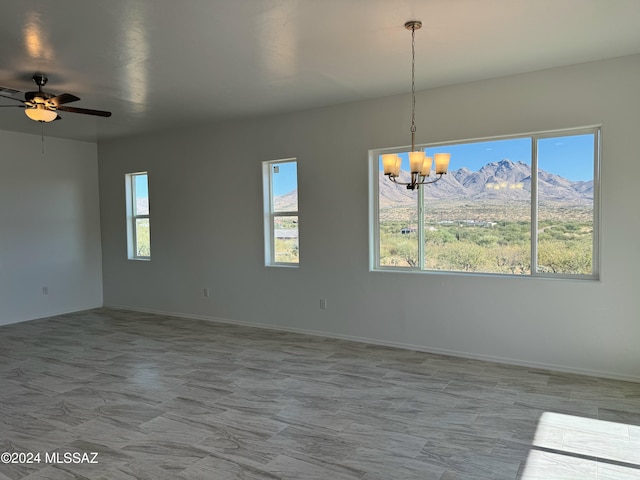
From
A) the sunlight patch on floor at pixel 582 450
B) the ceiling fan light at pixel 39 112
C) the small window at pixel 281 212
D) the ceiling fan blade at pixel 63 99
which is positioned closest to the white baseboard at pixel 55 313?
the small window at pixel 281 212

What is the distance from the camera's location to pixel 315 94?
15.2ft

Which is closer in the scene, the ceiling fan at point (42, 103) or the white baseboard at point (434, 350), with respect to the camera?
the ceiling fan at point (42, 103)

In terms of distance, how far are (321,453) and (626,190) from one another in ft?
10.5

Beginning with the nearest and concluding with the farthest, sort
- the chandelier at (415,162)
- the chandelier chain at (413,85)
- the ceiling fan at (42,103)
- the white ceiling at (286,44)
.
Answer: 1. the white ceiling at (286,44)
2. the chandelier at (415,162)
3. the chandelier chain at (413,85)
4. the ceiling fan at (42,103)

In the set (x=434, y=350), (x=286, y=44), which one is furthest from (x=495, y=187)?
(x=286, y=44)

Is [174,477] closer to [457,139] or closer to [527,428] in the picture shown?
[527,428]

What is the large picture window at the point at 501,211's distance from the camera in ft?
13.2

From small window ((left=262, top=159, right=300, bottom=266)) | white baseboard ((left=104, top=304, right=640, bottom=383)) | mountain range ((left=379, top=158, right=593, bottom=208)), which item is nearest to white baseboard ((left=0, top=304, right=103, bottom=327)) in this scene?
white baseboard ((left=104, top=304, right=640, bottom=383))

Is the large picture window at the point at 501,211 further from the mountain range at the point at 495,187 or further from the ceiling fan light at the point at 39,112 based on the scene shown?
the ceiling fan light at the point at 39,112

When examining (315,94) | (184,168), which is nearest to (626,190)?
(315,94)

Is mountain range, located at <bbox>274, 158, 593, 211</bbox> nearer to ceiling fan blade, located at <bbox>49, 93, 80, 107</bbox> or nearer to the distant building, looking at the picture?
the distant building

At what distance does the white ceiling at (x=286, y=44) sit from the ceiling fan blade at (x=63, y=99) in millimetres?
278

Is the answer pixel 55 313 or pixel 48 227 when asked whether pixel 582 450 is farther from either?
pixel 48 227

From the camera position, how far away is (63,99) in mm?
3652
